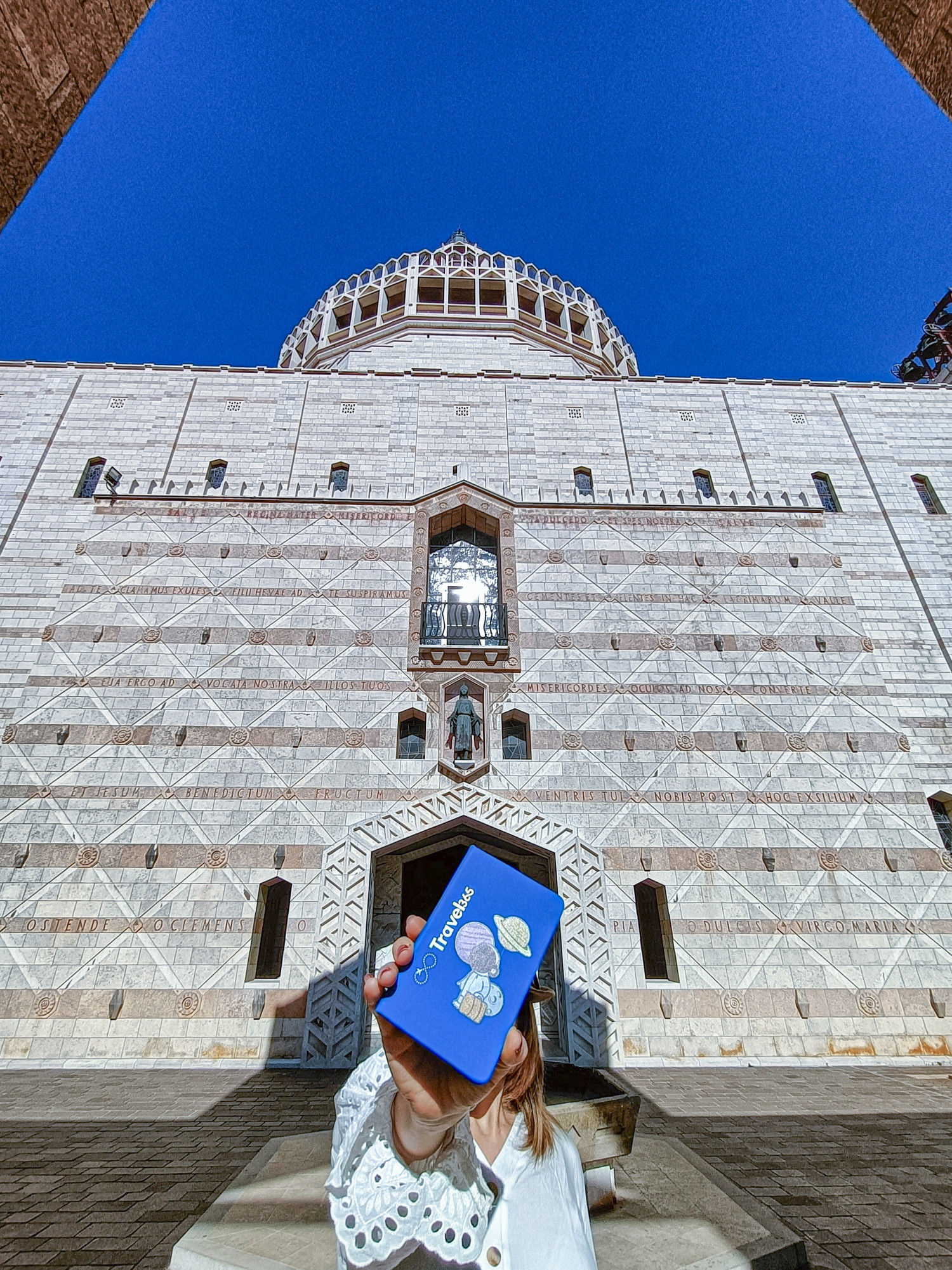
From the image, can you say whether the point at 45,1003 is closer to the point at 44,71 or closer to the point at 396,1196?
the point at 396,1196

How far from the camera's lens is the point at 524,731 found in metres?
11.9

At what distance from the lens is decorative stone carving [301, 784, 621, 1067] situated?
30.3ft

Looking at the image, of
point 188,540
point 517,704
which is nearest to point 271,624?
point 188,540

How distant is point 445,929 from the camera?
170 centimetres

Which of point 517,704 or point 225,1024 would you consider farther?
point 517,704

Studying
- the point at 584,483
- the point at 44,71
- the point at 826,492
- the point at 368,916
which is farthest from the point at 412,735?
the point at 826,492

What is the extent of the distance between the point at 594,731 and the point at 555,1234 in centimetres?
1015

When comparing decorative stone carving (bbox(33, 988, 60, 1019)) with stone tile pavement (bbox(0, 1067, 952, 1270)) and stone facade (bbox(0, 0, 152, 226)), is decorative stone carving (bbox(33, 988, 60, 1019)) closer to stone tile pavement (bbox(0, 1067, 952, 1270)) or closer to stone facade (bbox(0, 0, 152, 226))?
stone tile pavement (bbox(0, 1067, 952, 1270))

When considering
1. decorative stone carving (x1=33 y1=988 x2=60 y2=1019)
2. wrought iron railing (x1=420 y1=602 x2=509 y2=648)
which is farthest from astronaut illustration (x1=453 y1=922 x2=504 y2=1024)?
decorative stone carving (x1=33 y1=988 x2=60 y2=1019)

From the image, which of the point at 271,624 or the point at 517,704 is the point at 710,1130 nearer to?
the point at 517,704

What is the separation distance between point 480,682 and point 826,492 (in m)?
9.54

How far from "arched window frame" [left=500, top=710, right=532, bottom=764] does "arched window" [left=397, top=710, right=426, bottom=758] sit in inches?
53.4

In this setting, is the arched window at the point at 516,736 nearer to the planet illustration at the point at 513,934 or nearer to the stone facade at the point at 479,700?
the stone facade at the point at 479,700

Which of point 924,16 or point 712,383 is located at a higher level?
point 712,383
